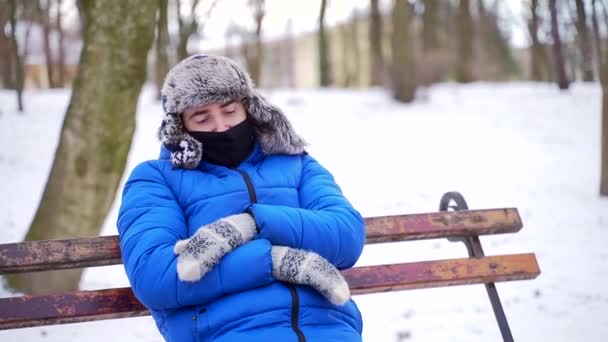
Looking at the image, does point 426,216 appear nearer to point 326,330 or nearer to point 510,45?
point 326,330

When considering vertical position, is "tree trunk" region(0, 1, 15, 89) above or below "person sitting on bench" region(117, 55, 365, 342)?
above

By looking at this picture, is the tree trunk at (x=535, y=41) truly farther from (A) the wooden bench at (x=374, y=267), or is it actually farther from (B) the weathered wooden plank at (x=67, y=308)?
(B) the weathered wooden plank at (x=67, y=308)

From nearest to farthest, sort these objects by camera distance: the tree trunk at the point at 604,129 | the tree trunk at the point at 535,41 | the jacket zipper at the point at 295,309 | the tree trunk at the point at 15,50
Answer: the jacket zipper at the point at 295,309
the tree trunk at the point at 604,129
the tree trunk at the point at 15,50
the tree trunk at the point at 535,41

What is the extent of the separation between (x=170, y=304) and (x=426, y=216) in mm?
1476

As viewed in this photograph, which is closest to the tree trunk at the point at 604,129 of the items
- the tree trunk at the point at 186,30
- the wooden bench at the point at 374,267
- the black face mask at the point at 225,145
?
the wooden bench at the point at 374,267

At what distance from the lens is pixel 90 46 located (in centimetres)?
493

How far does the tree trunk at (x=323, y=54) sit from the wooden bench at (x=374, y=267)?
17045 mm

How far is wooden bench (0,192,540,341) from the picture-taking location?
287 centimetres

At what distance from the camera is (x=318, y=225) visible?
8.33ft

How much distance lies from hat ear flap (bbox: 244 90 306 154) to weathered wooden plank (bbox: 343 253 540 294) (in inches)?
29.3

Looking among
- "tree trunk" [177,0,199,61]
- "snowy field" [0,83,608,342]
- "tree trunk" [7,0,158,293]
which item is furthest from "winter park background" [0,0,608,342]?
"tree trunk" [177,0,199,61]

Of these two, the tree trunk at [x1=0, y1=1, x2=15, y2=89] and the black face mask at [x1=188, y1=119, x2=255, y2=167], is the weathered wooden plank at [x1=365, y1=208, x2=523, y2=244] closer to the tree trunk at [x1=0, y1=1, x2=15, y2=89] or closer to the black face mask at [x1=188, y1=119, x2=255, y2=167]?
the black face mask at [x1=188, y1=119, x2=255, y2=167]

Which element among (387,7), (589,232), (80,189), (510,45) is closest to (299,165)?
(80,189)

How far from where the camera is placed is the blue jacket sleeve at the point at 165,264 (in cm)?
235
